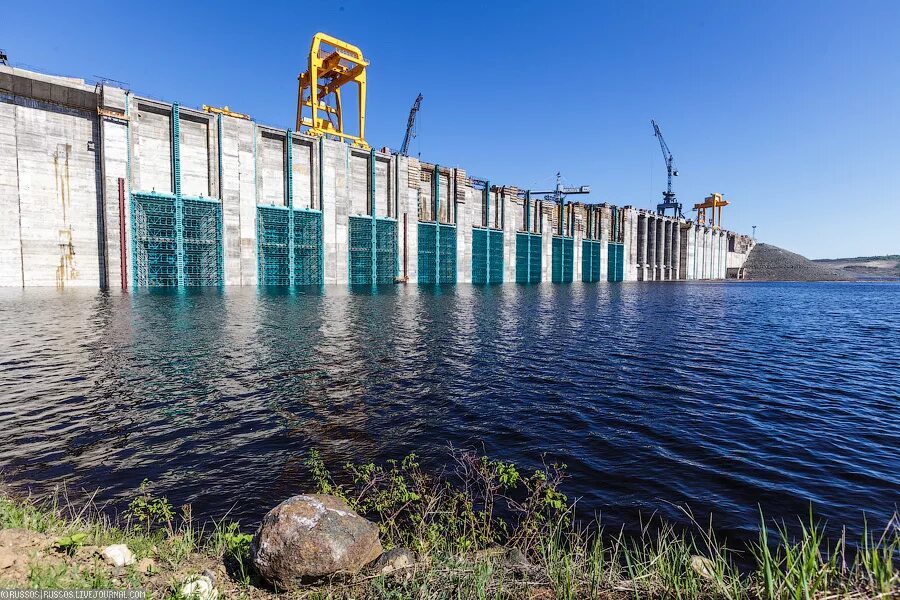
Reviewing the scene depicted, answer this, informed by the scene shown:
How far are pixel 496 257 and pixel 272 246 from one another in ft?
158

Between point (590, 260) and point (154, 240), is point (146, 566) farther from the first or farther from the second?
point (590, 260)

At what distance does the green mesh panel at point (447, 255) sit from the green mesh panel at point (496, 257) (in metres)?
10.8

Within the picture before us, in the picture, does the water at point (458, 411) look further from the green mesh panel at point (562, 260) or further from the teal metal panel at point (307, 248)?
the green mesh panel at point (562, 260)

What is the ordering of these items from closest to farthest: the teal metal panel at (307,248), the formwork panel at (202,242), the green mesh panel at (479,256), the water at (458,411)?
the water at (458,411), the formwork panel at (202,242), the teal metal panel at (307,248), the green mesh panel at (479,256)

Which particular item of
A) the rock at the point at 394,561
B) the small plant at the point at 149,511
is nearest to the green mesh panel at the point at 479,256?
the small plant at the point at 149,511

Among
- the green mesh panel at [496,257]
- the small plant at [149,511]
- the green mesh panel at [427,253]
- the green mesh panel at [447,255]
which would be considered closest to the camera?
the small plant at [149,511]

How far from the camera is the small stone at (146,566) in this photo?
5232 mm

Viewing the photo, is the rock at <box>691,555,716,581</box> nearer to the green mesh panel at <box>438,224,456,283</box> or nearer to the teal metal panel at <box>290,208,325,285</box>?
the teal metal panel at <box>290,208,325,285</box>

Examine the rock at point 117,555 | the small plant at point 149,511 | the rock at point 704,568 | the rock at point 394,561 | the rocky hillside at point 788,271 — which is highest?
the rocky hillside at point 788,271

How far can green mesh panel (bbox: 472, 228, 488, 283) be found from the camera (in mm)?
92750

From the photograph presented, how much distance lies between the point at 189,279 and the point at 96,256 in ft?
31.2

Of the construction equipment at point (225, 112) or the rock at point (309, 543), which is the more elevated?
the construction equipment at point (225, 112)

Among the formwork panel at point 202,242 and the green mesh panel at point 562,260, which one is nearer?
the formwork panel at point 202,242

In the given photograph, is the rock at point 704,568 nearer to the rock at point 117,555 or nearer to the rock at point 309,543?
the rock at point 309,543
